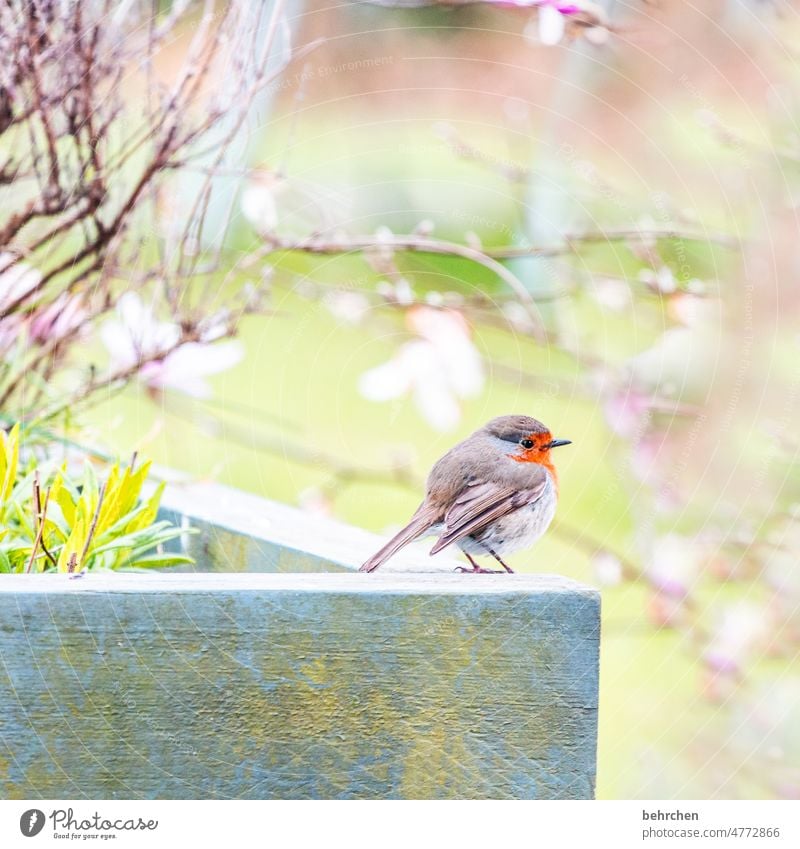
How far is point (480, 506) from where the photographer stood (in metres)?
1.18

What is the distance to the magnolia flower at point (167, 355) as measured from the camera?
1421 mm

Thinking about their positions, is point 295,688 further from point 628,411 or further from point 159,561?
point 628,411

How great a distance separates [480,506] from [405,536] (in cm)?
8

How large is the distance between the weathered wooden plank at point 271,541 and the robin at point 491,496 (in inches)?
1.4

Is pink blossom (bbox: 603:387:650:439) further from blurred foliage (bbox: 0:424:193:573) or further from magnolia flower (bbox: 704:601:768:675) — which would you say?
blurred foliage (bbox: 0:424:193:573)

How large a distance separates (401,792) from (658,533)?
0.67 m

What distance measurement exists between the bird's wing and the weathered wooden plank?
0.12 ft

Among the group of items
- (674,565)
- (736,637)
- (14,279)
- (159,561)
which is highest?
(14,279)

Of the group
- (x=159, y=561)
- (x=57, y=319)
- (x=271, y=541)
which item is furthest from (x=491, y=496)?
(x=57, y=319)

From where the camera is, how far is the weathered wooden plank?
48.9 inches

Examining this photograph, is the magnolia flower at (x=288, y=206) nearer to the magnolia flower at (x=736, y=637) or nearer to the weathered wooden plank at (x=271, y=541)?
the weathered wooden plank at (x=271, y=541)

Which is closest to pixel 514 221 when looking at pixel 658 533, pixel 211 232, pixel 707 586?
pixel 211 232

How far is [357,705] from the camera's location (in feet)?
3.34

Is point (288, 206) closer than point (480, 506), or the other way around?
point (480, 506)
